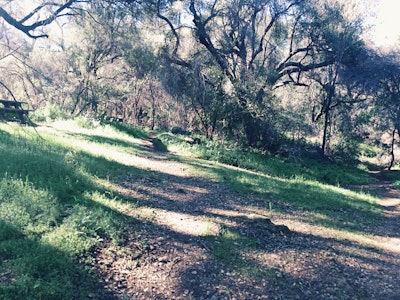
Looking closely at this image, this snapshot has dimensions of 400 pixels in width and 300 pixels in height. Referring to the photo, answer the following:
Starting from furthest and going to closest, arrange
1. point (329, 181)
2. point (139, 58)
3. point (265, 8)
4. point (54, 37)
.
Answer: point (54, 37) < point (139, 58) < point (265, 8) < point (329, 181)

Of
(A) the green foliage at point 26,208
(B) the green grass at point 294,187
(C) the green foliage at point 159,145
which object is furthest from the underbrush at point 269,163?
(A) the green foliage at point 26,208

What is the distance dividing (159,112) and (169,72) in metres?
4.56

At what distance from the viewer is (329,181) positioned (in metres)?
15.4

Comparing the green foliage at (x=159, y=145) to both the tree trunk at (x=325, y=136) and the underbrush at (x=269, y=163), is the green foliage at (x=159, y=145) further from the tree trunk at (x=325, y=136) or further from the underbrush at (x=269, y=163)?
the tree trunk at (x=325, y=136)

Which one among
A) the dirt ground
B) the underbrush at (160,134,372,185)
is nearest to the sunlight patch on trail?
the dirt ground

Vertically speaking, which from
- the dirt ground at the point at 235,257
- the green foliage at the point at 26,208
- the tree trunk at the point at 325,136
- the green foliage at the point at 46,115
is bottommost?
the dirt ground at the point at 235,257

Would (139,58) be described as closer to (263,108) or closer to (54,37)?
(54,37)

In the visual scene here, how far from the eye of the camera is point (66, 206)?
538 cm

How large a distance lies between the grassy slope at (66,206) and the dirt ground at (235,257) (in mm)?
316

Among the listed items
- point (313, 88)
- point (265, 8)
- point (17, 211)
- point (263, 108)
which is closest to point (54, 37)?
point (265, 8)

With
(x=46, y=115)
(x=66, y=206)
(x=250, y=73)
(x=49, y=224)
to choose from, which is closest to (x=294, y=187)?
(x=66, y=206)

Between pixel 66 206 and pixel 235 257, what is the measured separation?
261 cm

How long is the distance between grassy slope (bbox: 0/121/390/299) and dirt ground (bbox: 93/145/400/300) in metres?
0.32

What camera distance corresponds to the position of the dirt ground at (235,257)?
4.02m
